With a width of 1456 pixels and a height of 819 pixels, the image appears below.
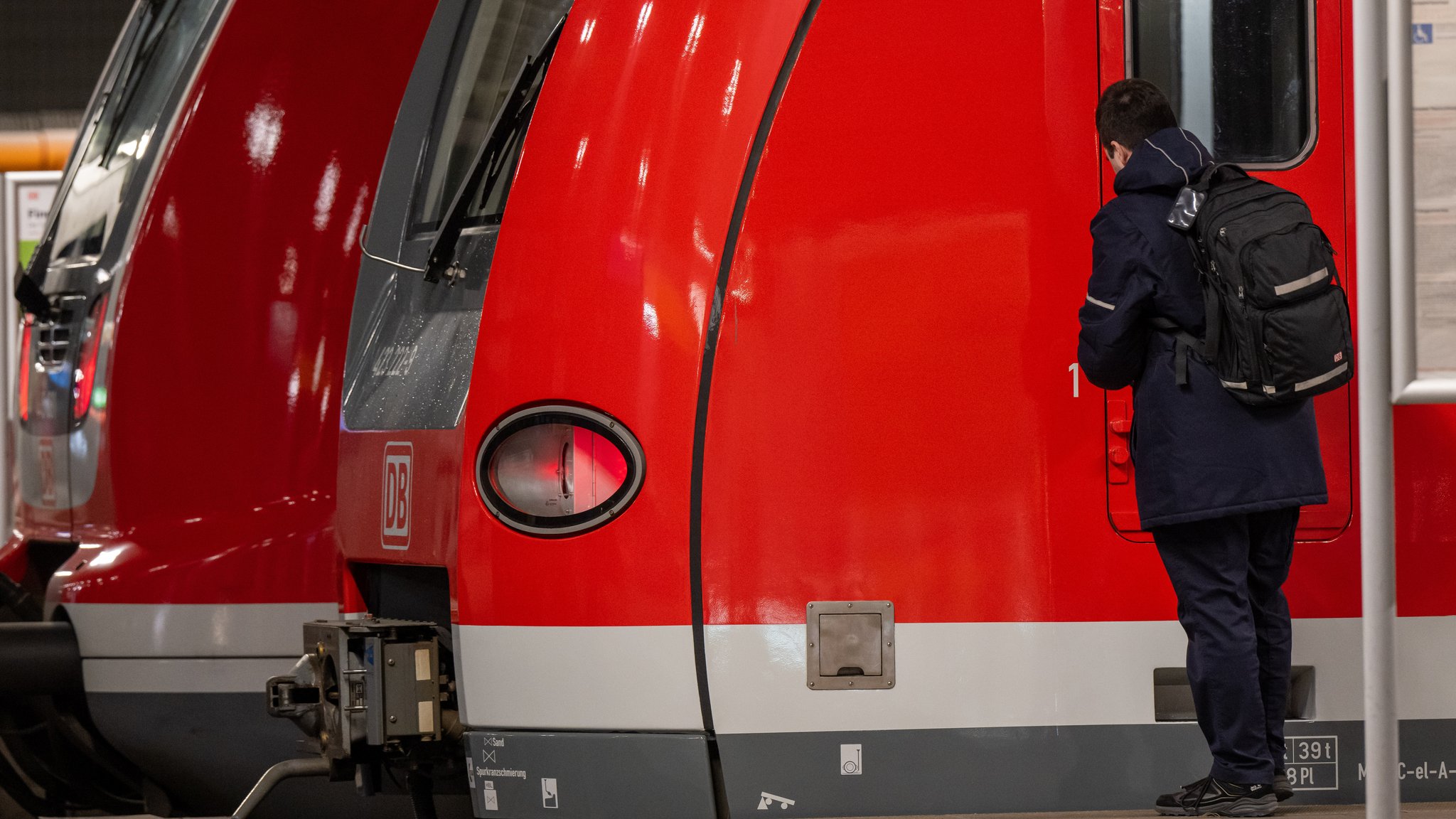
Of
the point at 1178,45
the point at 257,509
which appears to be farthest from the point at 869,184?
the point at 257,509

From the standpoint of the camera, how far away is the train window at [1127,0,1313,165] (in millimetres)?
3191

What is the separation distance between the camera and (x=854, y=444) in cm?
305

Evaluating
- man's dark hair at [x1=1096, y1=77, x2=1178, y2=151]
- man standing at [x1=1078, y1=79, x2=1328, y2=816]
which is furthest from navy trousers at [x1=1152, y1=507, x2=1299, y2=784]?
man's dark hair at [x1=1096, y1=77, x2=1178, y2=151]

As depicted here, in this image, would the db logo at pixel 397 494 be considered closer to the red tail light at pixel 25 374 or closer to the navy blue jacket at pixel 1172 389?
the navy blue jacket at pixel 1172 389

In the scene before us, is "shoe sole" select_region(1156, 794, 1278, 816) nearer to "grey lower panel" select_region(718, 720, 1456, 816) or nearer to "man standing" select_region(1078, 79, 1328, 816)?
"man standing" select_region(1078, 79, 1328, 816)

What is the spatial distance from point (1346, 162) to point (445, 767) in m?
2.23

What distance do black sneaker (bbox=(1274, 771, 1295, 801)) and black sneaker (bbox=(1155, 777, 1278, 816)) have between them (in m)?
0.02

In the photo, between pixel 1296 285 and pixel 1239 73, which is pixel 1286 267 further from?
pixel 1239 73

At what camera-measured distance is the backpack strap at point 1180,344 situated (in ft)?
9.69

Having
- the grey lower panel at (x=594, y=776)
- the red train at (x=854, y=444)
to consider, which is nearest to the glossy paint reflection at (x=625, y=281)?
the red train at (x=854, y=444)

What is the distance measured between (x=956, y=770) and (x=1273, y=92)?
144cm

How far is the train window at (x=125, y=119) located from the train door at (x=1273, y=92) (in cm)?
280

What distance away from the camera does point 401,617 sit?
12.3 feet

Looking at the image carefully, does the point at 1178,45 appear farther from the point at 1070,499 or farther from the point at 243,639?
the point at 243,639
